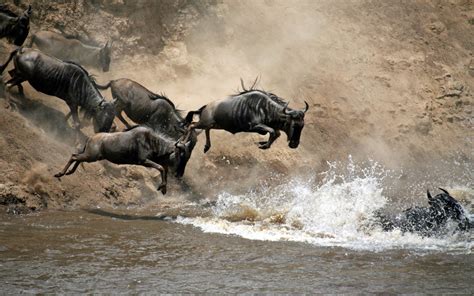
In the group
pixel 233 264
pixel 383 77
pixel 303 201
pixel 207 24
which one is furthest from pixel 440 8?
pixel 233 264

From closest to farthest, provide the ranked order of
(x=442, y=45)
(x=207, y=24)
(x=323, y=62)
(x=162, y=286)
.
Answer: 1. (x=162, y=286)
2. (x=207, y=24)
3. (x=323, y=62)
4. (x=442, y=45)

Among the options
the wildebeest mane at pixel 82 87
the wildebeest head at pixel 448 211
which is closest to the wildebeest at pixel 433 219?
the wildebeest head at pixel 448 211

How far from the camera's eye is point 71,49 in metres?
14.8

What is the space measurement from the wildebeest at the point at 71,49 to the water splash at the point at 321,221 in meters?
4.32

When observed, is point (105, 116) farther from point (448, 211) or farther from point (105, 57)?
point (448, 211)

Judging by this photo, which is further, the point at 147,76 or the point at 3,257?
the point at 147,76

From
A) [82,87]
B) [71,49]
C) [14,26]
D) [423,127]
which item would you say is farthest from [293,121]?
[423,127]

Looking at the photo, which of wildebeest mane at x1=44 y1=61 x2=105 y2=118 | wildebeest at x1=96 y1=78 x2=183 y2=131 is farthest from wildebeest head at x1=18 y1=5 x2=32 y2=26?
wildebeest at x1=96 y1=78 x2=183 y2=131

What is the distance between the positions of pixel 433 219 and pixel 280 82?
8.38 metres

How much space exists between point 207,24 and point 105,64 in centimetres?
339

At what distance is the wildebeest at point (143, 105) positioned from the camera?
1312cm

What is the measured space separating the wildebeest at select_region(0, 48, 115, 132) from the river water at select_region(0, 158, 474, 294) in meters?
2.15

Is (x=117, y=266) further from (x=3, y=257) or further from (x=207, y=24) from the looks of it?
(x=207, y=24)

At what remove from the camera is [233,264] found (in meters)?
8.06
